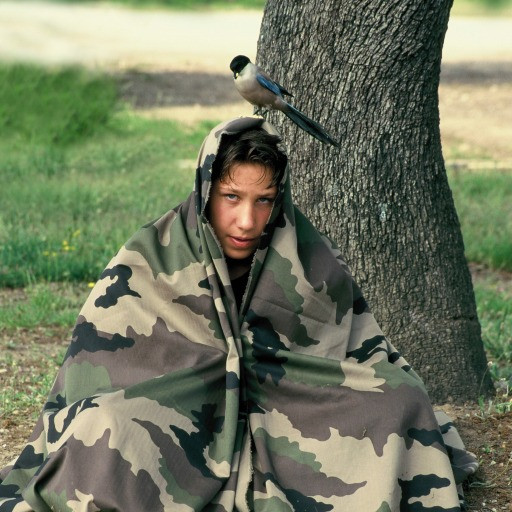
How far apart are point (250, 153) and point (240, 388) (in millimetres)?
738

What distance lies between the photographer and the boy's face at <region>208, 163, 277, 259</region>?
349 centimetres

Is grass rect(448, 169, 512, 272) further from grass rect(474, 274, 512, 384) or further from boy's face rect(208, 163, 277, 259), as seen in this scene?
boy's face rect(208, 163, 277, 259)

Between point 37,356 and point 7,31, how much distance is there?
10.8 meters

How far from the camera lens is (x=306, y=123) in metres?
4.19

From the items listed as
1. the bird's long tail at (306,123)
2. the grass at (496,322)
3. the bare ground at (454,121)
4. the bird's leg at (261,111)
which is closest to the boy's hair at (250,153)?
the bird's long tail at (306,123)

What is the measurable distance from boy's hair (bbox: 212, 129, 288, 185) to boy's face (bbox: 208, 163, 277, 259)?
0.05ft

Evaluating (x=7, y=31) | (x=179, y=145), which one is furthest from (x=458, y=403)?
(x=7, y=31)

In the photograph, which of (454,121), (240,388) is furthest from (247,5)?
(240,388)

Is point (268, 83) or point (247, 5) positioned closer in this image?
point (268, 83)

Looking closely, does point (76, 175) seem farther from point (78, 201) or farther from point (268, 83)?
point (268, 83)

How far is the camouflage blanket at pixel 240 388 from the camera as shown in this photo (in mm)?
3334

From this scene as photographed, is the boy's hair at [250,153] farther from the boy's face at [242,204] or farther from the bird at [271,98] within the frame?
the bird at [271,98]

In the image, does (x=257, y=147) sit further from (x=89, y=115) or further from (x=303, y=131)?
(x=89, y=115)

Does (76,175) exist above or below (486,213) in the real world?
below
